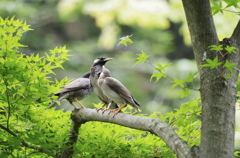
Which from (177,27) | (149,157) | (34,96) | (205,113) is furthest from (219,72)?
(177,27)

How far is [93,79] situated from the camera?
3.55m

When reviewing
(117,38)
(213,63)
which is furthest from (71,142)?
(117,38)

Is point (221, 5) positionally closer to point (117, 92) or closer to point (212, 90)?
point (212, 90)

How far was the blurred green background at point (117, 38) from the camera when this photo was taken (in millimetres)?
8094

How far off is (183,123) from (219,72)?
0.50m

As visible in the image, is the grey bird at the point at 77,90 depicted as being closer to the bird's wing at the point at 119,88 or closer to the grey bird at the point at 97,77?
the grey bird at the point at 97,77

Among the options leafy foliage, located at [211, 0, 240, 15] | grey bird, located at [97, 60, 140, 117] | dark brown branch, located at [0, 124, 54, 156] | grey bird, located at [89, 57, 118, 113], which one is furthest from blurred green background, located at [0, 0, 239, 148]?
leafy foliage, located at [211, 0, 240, 15]

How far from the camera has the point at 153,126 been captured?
212 centimetres

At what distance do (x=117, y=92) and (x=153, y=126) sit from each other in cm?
85

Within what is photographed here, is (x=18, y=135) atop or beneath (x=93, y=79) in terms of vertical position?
beneath

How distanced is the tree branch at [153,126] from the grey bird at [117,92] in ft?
0.78

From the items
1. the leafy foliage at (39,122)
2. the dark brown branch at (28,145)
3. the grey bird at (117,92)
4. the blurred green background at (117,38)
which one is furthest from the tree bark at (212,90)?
the blurred green background at (117,38)

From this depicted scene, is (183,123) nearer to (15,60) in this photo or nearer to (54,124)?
(54,124)

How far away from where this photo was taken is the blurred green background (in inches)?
319
